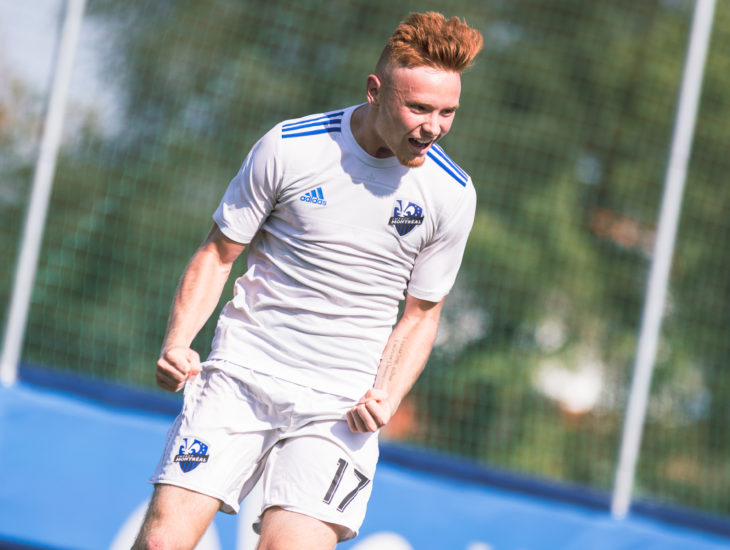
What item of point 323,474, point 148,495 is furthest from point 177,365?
point 148,495

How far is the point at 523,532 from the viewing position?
5.14 metres

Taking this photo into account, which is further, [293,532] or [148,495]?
[148,495]

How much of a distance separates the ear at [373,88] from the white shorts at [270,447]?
3.03 ft

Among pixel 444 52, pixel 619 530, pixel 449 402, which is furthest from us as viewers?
pixel 449 402

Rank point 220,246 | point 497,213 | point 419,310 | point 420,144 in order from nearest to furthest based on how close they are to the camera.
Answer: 1. point 420,144
2. point 220,246
3. point 419,310
4. point 497,213

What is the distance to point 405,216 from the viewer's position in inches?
120

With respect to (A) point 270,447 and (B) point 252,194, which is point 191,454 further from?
(B) point 252,194

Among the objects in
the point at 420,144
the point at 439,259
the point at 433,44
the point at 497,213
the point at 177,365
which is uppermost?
the point at 433,44

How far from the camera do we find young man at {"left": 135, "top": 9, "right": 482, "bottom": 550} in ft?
9.55

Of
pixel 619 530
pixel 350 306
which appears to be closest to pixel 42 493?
pixel 350 306

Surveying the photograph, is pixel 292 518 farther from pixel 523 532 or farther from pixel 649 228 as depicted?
pixel 649 228

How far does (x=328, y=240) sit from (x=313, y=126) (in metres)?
0.38

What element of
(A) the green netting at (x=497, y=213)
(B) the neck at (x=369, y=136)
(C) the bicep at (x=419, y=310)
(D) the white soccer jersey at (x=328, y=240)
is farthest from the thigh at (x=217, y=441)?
(A) the green netting at (x=497, y=213)

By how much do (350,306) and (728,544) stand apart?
10.8ft
